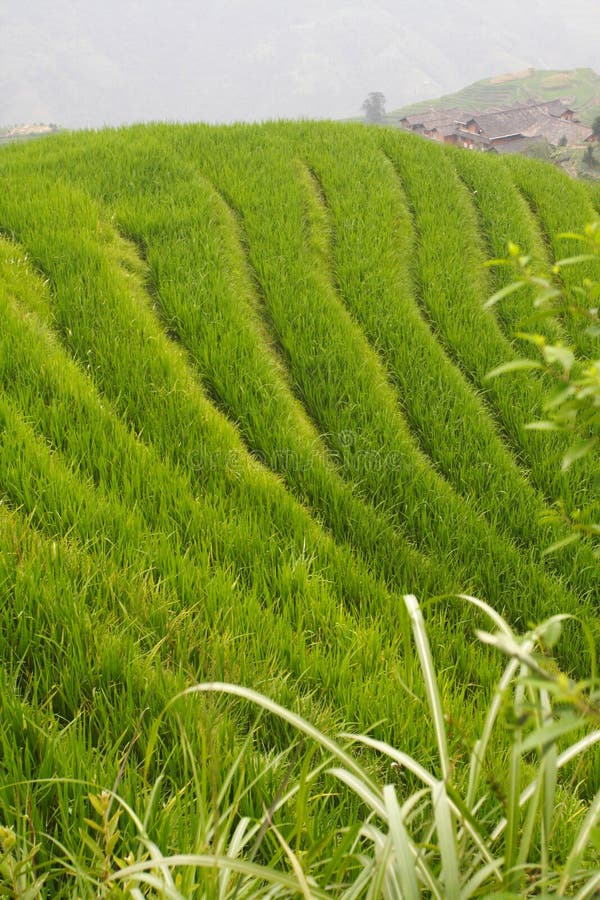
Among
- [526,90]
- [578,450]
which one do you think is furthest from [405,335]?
[526,90]

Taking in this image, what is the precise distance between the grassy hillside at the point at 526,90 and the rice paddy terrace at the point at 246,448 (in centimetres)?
4320

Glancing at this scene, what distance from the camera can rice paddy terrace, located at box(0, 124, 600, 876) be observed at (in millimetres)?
1726

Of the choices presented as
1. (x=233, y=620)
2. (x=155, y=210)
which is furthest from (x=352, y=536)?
(x=155, y=210)

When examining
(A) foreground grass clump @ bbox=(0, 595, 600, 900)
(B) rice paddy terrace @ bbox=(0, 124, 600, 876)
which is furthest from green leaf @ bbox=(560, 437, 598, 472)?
(B) rice paddy terrace @ bbox=(0, 124, 600, 876)

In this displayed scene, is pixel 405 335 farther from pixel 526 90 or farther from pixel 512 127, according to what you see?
pixel 526 90

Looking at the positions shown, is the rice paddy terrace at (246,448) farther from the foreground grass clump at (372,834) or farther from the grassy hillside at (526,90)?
the grassy hillside at (526,90)

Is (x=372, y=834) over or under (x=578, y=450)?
under

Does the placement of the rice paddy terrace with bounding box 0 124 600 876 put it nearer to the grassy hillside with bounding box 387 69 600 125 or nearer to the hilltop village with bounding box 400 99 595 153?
the hilltop village with bounding box 400 99 595 153

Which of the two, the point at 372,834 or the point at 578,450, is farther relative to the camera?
the point at 372,834

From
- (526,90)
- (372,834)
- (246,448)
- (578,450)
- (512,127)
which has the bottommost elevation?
(372,834)

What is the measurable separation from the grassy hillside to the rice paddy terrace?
4320cm

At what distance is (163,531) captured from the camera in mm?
2391

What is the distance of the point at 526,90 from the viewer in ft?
157

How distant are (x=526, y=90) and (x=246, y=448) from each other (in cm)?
5312
